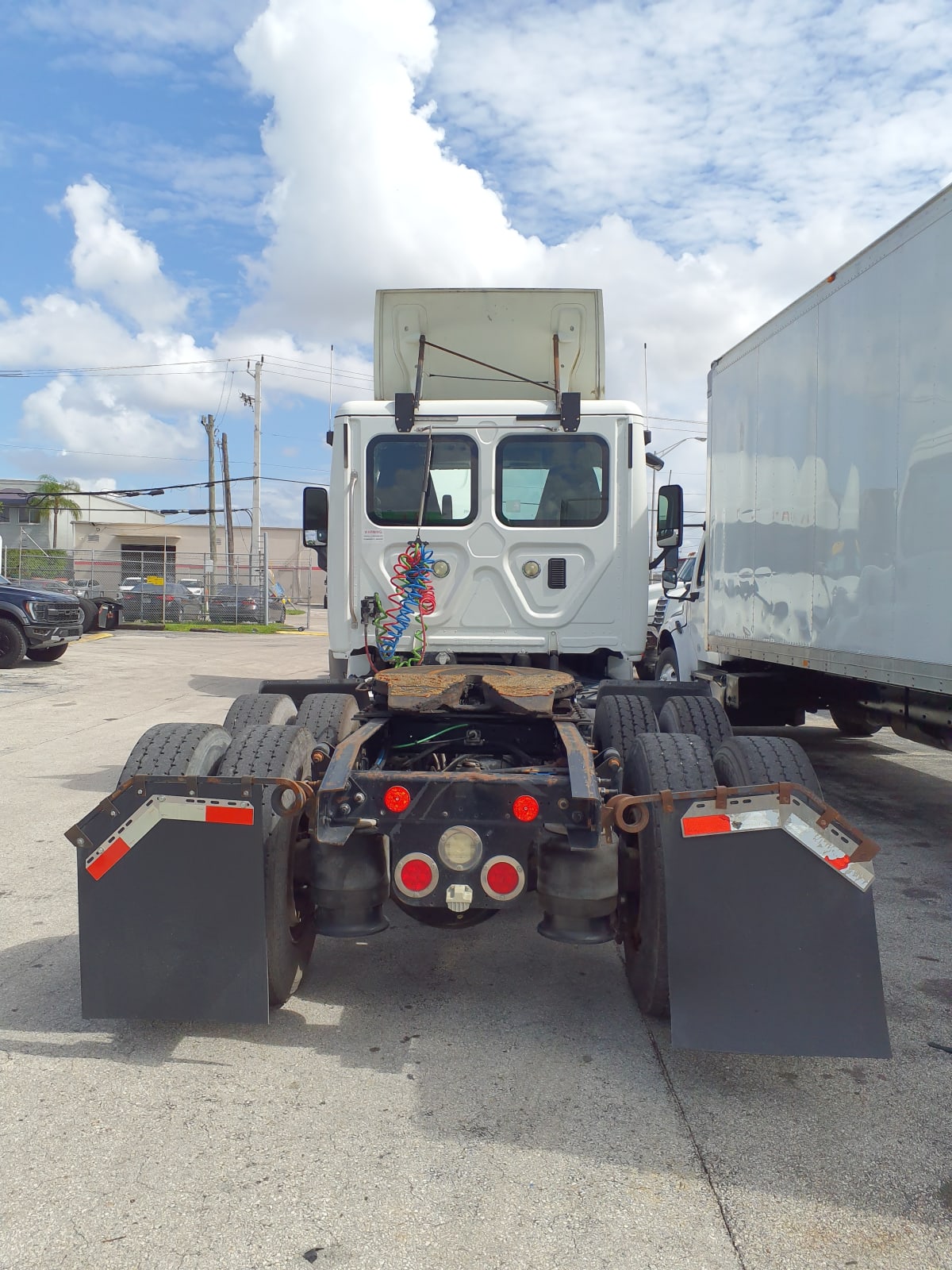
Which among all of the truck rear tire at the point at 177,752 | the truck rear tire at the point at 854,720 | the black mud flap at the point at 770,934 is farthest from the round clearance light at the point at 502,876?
the truck rear tire at the point at 854,720

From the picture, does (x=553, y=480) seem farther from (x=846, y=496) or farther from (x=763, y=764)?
(x=763, y=764)

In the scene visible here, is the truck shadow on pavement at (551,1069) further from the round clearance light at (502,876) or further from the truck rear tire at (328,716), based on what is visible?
the truck rear tire at (328,716)

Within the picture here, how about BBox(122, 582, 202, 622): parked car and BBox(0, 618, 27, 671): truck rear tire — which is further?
BBox(122, 582, 202, 622): parked car

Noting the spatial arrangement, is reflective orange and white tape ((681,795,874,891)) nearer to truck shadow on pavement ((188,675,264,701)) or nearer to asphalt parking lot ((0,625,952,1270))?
asphalt parking lot ((0,625,952,1270))

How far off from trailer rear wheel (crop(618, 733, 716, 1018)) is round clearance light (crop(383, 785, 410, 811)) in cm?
84

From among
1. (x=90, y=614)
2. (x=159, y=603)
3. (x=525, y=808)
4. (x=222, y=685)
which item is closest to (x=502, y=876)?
(x=525, y=808)

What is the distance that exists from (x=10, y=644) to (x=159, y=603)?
15.4 m

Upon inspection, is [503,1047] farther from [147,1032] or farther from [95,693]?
[95,693]

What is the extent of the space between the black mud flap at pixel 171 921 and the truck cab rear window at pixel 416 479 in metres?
3.31

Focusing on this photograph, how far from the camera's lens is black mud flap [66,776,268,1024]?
3.40 meters

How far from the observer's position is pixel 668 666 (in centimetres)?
1123

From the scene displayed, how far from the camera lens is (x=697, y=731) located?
16.5ft

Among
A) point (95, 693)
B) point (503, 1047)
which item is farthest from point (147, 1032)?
point (95, 693)

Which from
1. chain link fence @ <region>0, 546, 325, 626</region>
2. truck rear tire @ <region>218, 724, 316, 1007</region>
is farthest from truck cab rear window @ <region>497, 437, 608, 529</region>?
chain link fence @ <region>0, 546, 325, 626</region>
